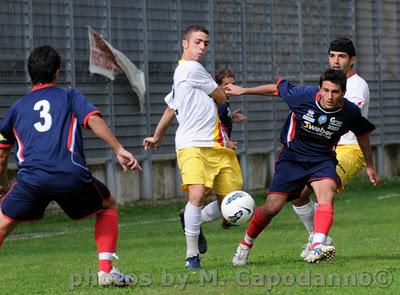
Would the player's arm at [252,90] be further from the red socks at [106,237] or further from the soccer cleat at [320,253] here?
the red socks at [106,237]

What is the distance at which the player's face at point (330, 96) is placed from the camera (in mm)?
11039

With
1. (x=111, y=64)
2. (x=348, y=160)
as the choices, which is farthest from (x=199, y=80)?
(x=111, y=64)

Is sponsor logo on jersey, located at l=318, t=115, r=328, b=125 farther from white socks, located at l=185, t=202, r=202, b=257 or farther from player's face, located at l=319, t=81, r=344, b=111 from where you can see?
white socks, located at l=185, t=202, r=202, b=257

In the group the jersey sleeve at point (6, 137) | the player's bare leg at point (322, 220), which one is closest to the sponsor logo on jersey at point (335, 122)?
the player's bare leg at point (322, 220)

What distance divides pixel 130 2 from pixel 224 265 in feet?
37.6

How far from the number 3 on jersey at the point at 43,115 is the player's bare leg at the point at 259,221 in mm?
2803

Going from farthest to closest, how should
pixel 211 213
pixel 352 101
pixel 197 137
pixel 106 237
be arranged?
1. pixel 211 213
2. pixel 352 101
3. pixel 197 137
4. pixel 106 237

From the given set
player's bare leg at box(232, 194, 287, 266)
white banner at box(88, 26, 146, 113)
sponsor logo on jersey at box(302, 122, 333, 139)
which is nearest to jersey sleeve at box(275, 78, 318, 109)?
sponsor logo on jersey at box(302, 122, 333, 139)

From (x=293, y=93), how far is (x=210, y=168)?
3.31ft

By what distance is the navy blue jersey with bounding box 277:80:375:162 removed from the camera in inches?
440

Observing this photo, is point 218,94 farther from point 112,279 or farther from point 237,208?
point 112,279

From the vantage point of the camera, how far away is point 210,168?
11430 mm

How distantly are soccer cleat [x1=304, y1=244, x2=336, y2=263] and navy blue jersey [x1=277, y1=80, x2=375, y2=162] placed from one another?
109cm

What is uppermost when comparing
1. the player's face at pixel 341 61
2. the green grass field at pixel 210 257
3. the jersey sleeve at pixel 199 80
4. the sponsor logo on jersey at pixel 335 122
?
the player's face at pixel 341 61
